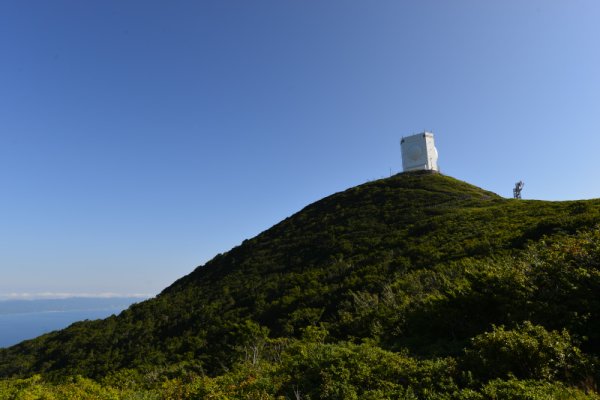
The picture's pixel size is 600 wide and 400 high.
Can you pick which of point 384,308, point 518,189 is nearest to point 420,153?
point 518,189

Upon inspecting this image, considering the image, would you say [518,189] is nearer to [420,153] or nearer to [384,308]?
[420,153]

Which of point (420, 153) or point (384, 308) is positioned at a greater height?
point (420, 153)

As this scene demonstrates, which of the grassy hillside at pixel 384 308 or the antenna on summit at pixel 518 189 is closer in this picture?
the grassy hillside at pixel 384 308

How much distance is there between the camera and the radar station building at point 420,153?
6856 cm

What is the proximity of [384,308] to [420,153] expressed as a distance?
59.3 metres

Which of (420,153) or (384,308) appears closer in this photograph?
(384,308)

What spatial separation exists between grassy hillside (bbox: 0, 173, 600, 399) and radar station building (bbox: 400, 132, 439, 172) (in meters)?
6.76

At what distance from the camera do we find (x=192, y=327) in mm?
30359

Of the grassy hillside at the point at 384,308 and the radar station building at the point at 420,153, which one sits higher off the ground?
the radar station building at the point at 420,153

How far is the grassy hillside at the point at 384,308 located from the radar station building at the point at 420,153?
6.76 meters

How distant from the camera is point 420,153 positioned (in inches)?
2729

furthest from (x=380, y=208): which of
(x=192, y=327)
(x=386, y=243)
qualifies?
(x=192, y=327)

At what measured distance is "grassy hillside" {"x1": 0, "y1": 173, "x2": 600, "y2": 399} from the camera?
787cm

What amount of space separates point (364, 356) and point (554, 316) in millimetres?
5058
